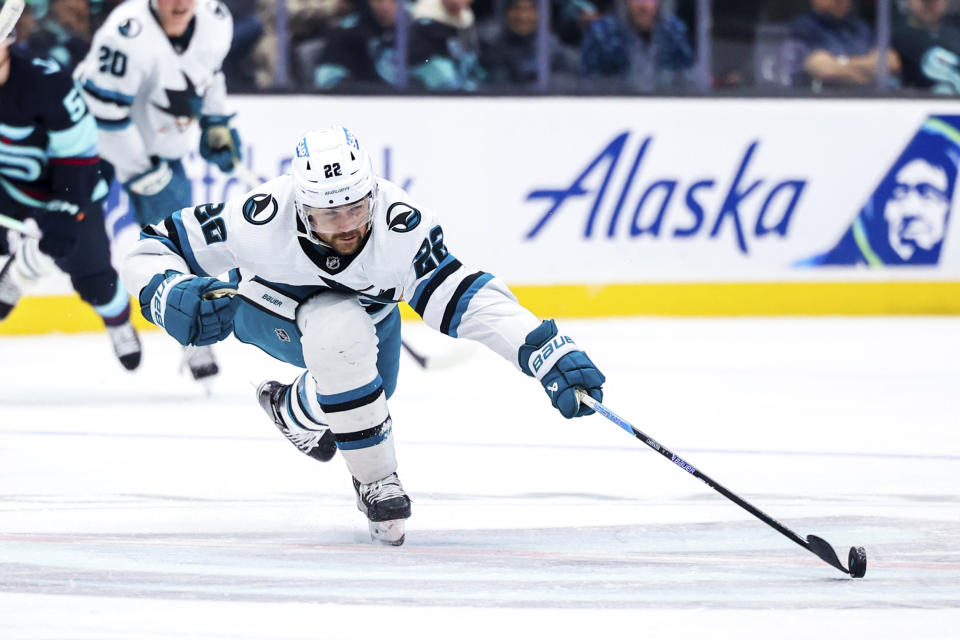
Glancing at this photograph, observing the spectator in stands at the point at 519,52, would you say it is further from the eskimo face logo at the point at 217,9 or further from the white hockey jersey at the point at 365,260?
the white hockey jersey at the point at 365,260

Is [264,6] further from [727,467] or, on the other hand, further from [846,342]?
[727,467]

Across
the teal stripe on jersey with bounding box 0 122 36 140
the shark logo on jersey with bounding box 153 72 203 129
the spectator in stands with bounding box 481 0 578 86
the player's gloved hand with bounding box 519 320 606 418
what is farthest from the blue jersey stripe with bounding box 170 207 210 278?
the spectator in stands with bounding box 481 0 578 86

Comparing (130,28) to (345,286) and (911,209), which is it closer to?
(345,286)

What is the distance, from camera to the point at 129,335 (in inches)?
221

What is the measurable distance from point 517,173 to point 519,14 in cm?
73

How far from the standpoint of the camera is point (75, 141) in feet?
17.8

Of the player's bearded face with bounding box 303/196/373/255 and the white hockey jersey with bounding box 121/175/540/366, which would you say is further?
the white hockey jersey with bounding box 121/175/540/366

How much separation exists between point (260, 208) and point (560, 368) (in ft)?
2.31

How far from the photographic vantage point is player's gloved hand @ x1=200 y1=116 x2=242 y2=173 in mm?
6141

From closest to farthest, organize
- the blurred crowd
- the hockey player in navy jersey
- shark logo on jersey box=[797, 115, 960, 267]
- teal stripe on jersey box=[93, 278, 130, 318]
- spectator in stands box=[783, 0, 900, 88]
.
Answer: the hockey player in navy jersey
teal stripe on jersey box=[93, 278, 130, 318]
the blurred crowd
spectator in stands box=[783, 0, 900, 88]
shark logo on jersey box=[797, 115, 960, 267]

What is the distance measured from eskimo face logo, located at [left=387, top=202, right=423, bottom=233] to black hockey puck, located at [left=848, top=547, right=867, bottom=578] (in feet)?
3.48

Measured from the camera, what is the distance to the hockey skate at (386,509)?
3.32 meters

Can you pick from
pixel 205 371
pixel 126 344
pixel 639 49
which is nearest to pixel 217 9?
pixel 126 344

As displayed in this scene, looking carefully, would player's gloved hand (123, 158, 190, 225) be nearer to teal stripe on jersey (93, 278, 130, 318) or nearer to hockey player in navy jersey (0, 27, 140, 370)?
hockey player in navy jersey (0, 27, 140, 370)
